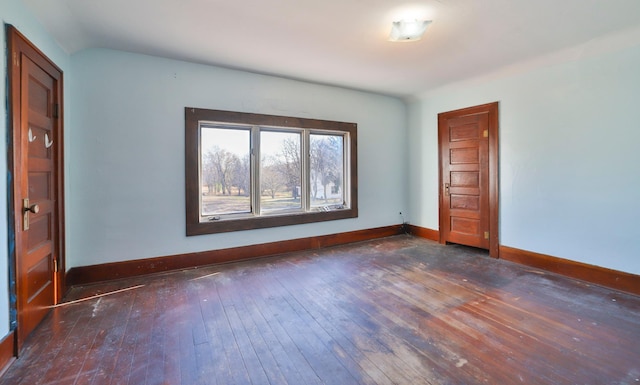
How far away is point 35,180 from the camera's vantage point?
2.32 m

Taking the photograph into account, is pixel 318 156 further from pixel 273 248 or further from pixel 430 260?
pixel 430 260

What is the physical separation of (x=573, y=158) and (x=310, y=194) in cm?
339

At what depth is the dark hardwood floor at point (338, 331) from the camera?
68.4 inches

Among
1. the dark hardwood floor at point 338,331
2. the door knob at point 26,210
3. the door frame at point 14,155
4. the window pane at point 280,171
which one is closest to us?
the dark hardwood floor at point 338,331

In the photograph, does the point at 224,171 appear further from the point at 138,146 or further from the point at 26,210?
the point at 26,210

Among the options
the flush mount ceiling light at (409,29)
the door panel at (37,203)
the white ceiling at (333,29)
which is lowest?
the door panel at (37,203)

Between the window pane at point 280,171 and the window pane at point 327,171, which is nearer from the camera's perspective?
the window pane at point 280,171

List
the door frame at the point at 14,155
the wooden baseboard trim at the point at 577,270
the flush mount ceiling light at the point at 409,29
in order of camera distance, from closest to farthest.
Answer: the door frame at the point at 14,155, the flush mount ceiling light at the point at 409,29, the wooden baseboard trim at the point at 577,270

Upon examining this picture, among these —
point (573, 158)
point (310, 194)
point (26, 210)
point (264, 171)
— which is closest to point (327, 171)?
point (310, 194)

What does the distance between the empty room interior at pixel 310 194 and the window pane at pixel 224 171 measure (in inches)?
1.1

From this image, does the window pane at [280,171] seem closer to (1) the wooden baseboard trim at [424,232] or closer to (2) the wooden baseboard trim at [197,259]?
(2) the wooden baseboard trim at [197,259]

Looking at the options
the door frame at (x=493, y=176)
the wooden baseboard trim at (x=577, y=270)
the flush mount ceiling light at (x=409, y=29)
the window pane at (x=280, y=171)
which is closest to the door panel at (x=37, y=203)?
the window pane at (x=280, y=171)

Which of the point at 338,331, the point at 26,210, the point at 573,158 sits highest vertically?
the point at 573,158

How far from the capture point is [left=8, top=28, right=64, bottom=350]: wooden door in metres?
1.97
